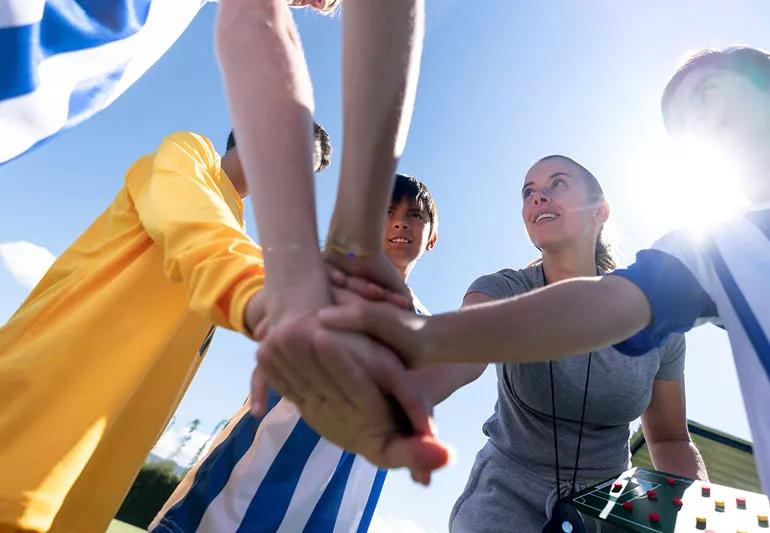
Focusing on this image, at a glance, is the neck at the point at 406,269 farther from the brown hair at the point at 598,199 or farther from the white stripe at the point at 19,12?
the white stripe at the point at 19,12

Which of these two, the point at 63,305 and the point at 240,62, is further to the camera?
the point at 63,305

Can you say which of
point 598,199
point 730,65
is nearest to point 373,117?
point 730,65

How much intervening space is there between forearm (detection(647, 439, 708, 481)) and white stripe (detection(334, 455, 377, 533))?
1.06 m

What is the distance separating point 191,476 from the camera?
5.52 feet

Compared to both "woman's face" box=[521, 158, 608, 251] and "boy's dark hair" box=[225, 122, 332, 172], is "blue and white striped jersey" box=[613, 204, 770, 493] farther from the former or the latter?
"boy's dark hair" box=[225, 122, 332, 172]

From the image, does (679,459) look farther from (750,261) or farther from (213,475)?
(213,475)

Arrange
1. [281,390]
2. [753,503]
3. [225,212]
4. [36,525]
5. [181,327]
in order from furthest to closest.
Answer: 1. [181,327]
2. [753,503]
3. [225,212]
4. [36,525]
5. [281,390]

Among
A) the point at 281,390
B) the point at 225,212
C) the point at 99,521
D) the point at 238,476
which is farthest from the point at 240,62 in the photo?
the point at 238,476

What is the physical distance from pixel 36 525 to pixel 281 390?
54 centimetres

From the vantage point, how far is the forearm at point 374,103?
94 cm

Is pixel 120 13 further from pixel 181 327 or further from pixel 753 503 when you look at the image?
pixel 753 503

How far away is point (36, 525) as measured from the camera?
0.95 metres

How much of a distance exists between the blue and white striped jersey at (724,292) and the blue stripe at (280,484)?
1.07m

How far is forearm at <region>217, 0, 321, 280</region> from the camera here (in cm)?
89
